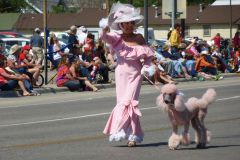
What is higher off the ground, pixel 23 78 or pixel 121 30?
pixel 121 30

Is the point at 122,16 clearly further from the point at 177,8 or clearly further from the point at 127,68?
the point at 177,8

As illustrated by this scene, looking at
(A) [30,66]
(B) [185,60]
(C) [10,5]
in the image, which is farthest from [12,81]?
(C) [10,5]

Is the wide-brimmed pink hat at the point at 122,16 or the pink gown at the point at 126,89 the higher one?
the wide-brimmed pink hat at the point at 122,16

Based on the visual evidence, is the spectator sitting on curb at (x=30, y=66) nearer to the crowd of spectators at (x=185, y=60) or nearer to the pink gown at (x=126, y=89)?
the crowd of spectators at (x=185, y=60)

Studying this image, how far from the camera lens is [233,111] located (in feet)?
60.8

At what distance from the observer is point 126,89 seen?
40.6 feet

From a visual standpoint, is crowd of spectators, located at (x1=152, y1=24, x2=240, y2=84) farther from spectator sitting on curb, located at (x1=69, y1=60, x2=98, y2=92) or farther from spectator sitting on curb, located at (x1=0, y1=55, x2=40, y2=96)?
spectator sitting on curb, located at (x1=0, y1=55, x2=40, y2=96)

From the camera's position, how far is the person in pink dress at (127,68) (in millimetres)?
12219

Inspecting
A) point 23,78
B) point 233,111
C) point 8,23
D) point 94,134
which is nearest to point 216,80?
point 23,78

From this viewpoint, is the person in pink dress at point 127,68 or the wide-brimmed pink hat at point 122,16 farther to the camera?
the wide-brimmed pink hat at point 122,16

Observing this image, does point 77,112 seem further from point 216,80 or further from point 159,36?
point 159,36

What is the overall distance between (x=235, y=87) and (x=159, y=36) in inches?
2891

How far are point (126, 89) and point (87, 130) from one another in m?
2.74

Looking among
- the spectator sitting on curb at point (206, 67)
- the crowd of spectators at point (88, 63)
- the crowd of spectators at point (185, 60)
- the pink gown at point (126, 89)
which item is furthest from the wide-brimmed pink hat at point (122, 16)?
the spectator sitting on curb at point (206, 67)
